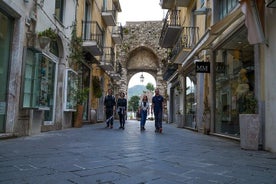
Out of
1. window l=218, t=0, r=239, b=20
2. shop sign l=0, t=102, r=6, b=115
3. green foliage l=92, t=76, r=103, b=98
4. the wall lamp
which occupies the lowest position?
shop sign l=0, t=102, r=6, b=115

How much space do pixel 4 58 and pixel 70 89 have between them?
4.92 m

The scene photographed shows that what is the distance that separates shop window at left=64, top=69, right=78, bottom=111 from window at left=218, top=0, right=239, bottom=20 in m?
6.18

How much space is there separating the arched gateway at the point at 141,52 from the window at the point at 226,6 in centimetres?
1790

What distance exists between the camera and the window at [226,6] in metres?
8.85

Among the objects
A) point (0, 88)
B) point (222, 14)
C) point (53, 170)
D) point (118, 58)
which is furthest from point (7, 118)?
point (118, 58)

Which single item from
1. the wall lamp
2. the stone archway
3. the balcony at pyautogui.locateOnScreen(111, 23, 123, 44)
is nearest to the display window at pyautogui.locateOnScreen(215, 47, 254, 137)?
the wall lamp

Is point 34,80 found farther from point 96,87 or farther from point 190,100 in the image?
point 96,87

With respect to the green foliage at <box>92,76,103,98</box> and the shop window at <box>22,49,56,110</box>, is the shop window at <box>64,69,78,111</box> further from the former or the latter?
the green foliage at <box>92,76,103,98</box>

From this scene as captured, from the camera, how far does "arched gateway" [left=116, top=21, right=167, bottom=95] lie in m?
28.7

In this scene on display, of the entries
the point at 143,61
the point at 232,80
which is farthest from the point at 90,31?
the point at 143,61

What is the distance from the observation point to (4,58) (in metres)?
6.75

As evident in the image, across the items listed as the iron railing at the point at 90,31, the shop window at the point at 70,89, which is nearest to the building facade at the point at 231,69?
the iron railing at the point at 90,31

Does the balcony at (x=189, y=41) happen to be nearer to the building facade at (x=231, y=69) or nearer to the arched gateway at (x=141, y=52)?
the building facade at (x=231, y=69)

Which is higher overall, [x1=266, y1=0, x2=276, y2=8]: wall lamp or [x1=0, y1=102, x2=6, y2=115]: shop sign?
[x1=266, y1=0, x2=276, y2=8]: wall lamp
